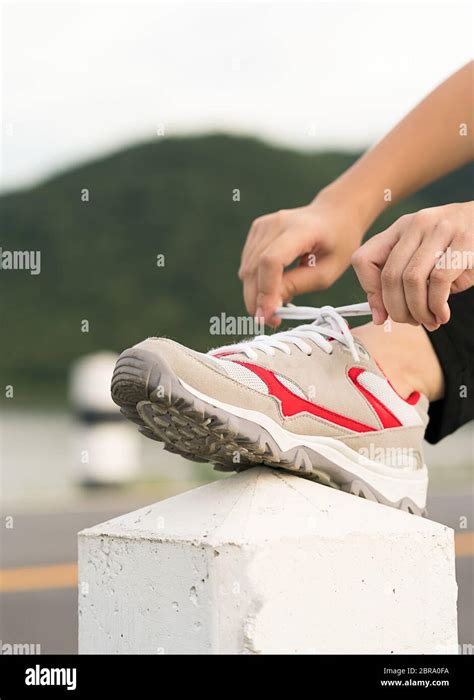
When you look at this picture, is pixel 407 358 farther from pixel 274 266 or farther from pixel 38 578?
pixel 38 578

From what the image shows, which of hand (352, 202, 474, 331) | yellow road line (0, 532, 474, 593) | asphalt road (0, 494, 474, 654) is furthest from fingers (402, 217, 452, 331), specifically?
yellow road line (0, 532, 474, 593)

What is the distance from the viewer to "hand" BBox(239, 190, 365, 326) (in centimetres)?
159

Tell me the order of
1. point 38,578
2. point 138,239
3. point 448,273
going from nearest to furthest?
point 448,273
point 38,578
point 138,239

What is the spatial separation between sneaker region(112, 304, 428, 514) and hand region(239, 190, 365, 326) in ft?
0.41

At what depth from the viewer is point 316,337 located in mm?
1401

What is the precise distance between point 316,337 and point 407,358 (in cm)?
15

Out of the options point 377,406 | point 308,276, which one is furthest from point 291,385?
point 308,276

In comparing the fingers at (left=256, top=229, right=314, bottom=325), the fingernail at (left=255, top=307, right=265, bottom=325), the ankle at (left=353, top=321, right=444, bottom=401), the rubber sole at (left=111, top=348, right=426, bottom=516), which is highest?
the fingers at (left=256, top=229, right=314, bottom=325)

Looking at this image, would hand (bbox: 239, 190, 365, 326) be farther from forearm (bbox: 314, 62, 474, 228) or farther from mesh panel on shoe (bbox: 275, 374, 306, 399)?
mesh panel on shoe (bbox: 275, 374, 306, 399)

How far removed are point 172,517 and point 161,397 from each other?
21 cm

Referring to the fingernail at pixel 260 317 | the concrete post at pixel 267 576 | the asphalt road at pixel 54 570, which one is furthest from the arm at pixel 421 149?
the asphalt road at pixel 54 570

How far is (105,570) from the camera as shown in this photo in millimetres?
1294

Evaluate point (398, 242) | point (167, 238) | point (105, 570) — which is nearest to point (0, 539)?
point (105, 570)
